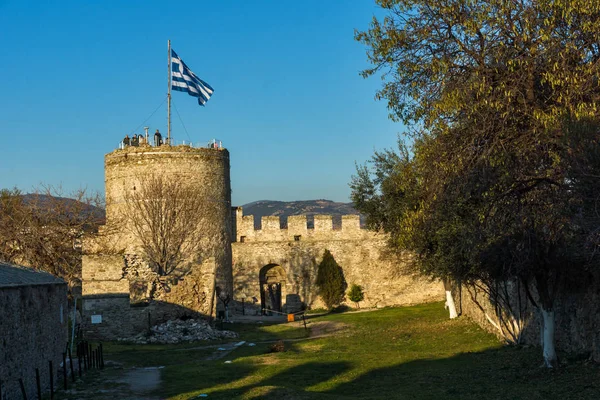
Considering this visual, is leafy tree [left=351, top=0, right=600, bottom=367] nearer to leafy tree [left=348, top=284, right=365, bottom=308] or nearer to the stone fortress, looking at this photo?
the stone fortress

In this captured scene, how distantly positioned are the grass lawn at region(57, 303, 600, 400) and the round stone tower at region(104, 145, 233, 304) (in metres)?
9.53

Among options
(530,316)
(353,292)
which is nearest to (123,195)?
(353,292)

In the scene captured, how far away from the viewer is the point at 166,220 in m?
37.0

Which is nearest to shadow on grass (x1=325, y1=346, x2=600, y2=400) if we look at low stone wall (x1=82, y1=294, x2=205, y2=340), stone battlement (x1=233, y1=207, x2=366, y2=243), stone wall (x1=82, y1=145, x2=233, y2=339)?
low stone wall (x1=82, y1=294, x2=205, y2=340)

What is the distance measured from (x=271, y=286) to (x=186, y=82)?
39.8 feet

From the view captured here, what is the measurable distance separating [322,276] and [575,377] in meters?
26.5

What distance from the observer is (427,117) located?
1510 centimetres

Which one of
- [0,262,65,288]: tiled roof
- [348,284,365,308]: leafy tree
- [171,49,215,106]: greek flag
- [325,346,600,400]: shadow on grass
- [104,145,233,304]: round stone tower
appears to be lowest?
[325,346,600,400]: shadow on grass

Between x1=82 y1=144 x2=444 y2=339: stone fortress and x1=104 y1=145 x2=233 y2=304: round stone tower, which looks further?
x1=104 y1=145 x2=233 y2=304: round stone tower

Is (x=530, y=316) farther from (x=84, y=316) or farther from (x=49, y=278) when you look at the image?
(x=84, y=316)

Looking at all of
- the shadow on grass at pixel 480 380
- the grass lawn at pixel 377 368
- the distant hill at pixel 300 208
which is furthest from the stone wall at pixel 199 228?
the distant hill at pixel 300 208

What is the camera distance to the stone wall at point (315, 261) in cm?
4147

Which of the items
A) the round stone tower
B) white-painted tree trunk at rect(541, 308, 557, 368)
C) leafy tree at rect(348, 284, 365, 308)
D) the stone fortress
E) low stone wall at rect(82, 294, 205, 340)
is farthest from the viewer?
leafy tree at rect(348, 284, 365, 308)

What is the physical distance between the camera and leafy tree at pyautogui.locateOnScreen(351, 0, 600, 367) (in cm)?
1314
